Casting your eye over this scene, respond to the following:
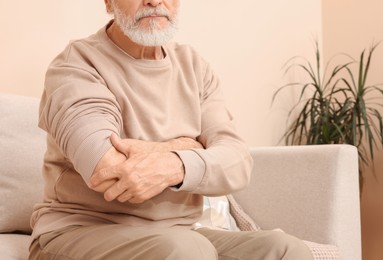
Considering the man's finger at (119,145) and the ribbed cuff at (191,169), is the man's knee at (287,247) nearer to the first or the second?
the ribbed cuff at (191,169)

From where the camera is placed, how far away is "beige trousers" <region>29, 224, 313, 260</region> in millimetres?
1245

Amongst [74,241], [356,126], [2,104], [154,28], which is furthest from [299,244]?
[356,126]

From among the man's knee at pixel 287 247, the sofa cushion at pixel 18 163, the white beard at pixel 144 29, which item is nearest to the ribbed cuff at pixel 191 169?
the man's knee at pixel 287 247

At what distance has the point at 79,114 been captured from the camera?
4.65 ft

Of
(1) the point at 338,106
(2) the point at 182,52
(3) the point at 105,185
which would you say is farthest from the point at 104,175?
(1) the point at 338,106

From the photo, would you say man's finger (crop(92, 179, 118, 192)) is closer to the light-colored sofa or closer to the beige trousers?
the beige trousers

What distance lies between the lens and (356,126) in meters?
3.42

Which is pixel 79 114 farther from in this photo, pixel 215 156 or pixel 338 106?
pixel 338 106

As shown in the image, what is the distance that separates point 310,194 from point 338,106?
166 centimetres

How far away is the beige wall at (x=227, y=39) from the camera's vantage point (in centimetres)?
236

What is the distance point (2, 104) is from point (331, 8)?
254 cm

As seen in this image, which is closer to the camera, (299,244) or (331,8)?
(299,244)

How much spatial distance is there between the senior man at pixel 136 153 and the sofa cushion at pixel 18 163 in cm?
31

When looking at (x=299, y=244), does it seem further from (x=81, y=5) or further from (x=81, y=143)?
(x=81, y=5)
